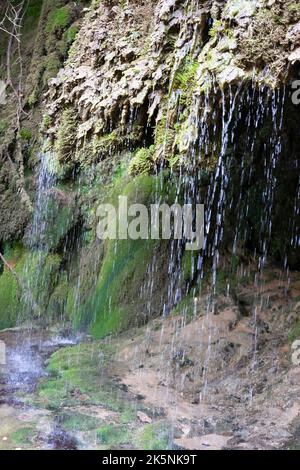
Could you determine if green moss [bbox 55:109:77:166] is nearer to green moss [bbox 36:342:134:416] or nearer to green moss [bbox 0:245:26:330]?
green moss [bbox 0:245:26:330]

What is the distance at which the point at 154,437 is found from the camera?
4.20 meters

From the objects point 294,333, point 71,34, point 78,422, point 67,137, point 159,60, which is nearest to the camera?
point 78,422

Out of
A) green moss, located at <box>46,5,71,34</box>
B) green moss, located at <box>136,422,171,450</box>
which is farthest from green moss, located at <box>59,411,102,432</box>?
green moss, located at <box>46,5,71,34</box>

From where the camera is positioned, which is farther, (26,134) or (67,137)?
(26,134)

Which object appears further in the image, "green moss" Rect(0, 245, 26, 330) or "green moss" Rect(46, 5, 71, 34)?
"green moss" Rect(46, 5, 71, 34)

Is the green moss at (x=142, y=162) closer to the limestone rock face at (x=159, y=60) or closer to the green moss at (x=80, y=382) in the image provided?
the limestone rock face at (x=159, y=60)

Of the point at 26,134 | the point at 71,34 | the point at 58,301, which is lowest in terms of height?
the point at 58,301

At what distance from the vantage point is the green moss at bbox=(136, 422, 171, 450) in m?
4.06

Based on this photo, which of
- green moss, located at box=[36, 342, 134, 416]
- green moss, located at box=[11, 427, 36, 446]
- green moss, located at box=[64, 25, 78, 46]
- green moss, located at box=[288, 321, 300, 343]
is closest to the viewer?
green moss, located at box=[11, 427, 36, 446]

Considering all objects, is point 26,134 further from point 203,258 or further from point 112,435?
point 112,435

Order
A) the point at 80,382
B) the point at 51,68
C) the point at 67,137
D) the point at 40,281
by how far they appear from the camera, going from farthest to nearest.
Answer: the point at 51,68
the point at 40,281
the point at 67,137
the point at 80,382

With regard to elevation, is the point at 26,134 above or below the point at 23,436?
above

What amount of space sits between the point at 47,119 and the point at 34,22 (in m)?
3.96

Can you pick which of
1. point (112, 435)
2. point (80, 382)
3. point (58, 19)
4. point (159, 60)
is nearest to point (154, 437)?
point (112, 435)
